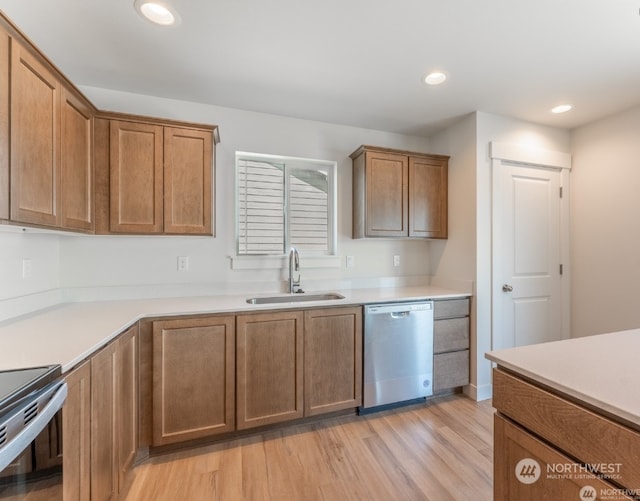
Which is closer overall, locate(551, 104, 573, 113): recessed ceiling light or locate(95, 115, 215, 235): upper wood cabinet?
locate(95, 115, 215, 235): upper wood cabinet

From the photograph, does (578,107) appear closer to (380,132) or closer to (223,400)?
(380,132)

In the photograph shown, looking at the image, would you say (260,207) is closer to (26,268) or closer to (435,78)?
(26,268)

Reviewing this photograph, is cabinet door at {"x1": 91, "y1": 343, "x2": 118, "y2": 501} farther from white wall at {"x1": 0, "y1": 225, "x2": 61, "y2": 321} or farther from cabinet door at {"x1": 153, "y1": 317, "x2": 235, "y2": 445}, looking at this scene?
white wall at {"x1": 0, "y1": 225, "x2": 61, "y2": 321}

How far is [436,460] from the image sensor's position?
1798mm

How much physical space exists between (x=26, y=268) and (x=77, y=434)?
1243mm

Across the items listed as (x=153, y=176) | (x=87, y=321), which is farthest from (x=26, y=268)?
(x=153, y=176)

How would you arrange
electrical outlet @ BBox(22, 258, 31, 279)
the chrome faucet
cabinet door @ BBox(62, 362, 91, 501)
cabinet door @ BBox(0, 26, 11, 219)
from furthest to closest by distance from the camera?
the chrome faucet < electrical outlet @ BBox(22, 258, 31, 279) < cabinet door @ BBox(0, 26, 11, 219) < cabinet door @ BBox(62, 362, 91, 501)

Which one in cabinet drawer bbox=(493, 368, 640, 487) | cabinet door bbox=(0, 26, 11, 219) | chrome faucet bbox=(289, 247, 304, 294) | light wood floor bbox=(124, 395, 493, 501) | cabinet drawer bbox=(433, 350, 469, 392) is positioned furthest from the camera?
chrome faucet bbox=(289, 247, 304, 294)

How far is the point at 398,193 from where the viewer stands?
2717 mm

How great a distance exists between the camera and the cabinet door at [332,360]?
82.6 inches

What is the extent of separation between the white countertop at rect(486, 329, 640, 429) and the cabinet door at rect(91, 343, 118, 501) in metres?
1.62

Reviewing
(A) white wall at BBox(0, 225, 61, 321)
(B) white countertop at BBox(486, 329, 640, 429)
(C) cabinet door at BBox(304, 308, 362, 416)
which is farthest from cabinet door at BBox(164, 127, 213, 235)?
(B) white countertop at BBox(486, 329, 640, 429)

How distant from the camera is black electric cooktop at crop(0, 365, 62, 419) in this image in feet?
2.54

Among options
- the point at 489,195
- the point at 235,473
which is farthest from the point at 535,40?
the point at 235,473
